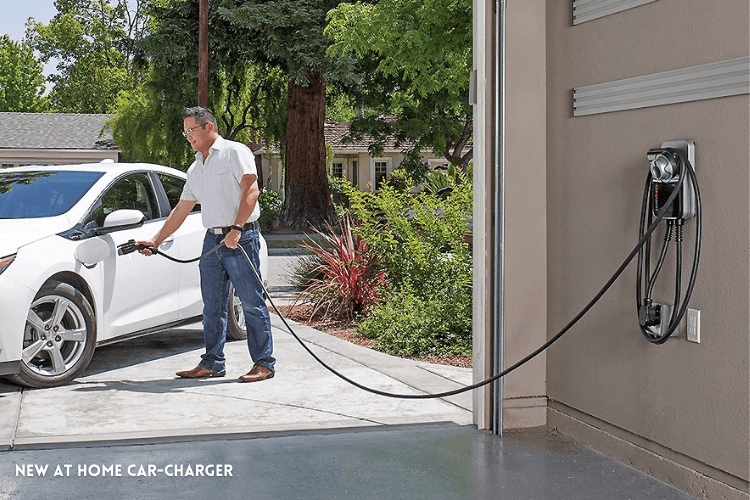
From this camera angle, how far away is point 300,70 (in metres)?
26.6

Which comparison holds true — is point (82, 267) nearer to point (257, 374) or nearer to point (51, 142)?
point (257, 374)

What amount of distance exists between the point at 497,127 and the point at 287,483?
2.34m

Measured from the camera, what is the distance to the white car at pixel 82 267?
7.04 meters

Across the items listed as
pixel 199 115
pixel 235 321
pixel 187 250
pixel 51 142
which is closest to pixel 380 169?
pixel 51 142

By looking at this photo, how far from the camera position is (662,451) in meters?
4.95

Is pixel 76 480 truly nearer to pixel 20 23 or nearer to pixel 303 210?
pixel 303 210

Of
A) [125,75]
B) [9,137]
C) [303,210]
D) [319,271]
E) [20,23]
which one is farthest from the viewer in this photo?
[20,23]

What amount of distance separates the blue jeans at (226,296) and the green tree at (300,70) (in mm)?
16500

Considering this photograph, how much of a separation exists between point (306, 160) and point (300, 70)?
3.78 metres

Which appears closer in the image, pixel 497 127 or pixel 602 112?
pixel 602 112

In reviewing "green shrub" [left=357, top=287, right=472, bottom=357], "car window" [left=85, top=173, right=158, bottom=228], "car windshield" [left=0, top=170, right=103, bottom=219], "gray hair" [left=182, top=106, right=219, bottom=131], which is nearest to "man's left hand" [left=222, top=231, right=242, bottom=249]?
"gray hair" [left=182, top=106, right=219, bottom=131]

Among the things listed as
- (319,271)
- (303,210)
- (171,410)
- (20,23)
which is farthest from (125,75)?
(171,410)

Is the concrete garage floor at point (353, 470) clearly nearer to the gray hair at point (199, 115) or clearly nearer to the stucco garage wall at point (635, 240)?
the stucco garage wall at point (635, 240)

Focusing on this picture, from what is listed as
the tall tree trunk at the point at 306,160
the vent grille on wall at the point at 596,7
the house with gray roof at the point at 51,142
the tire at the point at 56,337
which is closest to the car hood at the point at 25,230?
the tire at the point at 56,337
